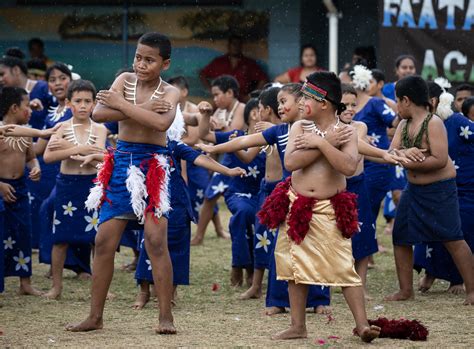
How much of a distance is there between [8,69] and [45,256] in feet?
7.65

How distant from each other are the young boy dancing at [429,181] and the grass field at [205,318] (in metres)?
0.45

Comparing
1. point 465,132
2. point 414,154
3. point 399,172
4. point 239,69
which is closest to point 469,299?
point 414,154

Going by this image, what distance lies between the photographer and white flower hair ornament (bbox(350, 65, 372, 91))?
9.72m

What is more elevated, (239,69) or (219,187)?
(239,69)

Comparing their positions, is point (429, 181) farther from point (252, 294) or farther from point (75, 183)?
point (75, 183)

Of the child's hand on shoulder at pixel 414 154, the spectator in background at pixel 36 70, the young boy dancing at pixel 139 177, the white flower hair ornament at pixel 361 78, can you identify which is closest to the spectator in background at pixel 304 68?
the spectator in background at pixel 36 70

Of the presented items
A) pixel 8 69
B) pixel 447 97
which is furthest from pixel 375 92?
pixel 8 69

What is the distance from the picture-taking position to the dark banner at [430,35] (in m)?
14.1

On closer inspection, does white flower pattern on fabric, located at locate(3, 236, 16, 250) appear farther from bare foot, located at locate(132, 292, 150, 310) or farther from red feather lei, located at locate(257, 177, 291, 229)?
red feather lei, located at locate(257, 177, 291, 229)

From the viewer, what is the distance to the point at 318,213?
6332 mm

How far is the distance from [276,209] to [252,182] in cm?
250

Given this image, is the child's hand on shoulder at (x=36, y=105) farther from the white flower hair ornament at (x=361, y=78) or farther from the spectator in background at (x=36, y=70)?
the white flower hair ornament at (x=361, y=78)

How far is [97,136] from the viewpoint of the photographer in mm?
8578

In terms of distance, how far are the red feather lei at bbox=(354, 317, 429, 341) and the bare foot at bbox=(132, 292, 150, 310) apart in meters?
1.96
